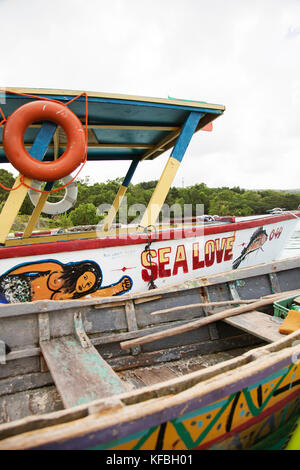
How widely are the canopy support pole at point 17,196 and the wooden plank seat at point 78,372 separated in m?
1.37

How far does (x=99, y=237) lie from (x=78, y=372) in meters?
1.83

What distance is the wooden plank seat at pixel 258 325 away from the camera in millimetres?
2174

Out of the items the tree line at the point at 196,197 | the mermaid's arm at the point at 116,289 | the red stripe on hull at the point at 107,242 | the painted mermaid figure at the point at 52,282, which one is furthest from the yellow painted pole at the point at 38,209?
the tree line at the point at 196,197

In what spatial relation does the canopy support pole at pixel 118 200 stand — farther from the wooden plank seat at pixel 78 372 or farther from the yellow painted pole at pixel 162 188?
the wooden plank seat at pixel 78 372

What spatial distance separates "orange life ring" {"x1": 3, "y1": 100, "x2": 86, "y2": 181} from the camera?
283 centimetres

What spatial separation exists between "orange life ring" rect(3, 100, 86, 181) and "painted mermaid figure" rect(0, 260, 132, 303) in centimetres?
102

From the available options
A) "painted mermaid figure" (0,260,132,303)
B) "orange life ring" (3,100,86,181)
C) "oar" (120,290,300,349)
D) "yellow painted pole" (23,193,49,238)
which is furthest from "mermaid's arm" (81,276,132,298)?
"yellow painted pole" (23,193,49,238)

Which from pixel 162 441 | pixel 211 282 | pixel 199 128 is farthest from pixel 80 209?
pixel 162 441

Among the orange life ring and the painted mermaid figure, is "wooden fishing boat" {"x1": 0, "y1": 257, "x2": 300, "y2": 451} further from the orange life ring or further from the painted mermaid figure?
the orange life ring

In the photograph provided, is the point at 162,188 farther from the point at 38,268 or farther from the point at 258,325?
the point at 258,325

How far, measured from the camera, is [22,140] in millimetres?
2891

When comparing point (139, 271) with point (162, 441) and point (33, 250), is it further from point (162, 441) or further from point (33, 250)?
point (162, 441)

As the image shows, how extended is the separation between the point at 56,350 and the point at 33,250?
45.6 inches

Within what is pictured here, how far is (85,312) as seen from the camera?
2463 millimetres
